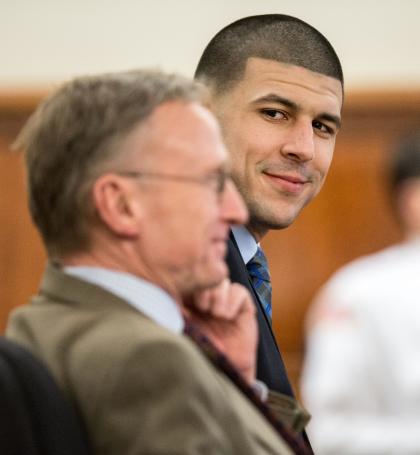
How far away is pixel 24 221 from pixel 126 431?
12.0ft

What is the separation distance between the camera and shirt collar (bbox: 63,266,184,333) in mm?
1342

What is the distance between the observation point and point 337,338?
1.96 metres

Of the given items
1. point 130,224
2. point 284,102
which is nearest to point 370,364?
point 284,102

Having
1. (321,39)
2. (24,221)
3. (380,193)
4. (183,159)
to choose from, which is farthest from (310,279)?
(183,159)

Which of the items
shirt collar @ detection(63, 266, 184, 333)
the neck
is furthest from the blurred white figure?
shirt collar @ detection(63, 266, 184, 333)

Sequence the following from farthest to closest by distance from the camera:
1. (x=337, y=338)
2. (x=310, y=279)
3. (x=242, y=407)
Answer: (x=310, y=279)
(x=337, y=338)
(x=242, y=407)

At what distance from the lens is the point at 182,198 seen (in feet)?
4.49

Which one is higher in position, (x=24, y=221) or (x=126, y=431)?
(x=126, y=431)

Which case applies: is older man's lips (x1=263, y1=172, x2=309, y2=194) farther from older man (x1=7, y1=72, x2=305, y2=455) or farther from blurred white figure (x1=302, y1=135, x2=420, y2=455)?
older man (x1=7, y1=72, x2=305, y2=455)

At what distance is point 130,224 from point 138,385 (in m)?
0.24

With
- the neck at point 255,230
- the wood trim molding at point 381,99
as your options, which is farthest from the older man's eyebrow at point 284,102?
the wood trim molding at point 381,99

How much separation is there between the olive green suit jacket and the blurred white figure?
0.62 meters

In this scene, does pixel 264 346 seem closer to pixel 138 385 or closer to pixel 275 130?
pixel 275 130

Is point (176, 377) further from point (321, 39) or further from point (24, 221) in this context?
point (24, 221)
